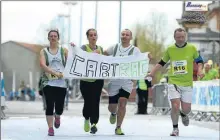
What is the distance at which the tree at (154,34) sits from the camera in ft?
226

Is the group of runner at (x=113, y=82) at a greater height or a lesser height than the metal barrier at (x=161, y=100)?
greater

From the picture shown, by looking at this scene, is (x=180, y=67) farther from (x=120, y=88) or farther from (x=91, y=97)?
(x=91, y=97)

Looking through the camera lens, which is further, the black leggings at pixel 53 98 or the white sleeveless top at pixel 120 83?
the white sleeveless top at pixel 120 83

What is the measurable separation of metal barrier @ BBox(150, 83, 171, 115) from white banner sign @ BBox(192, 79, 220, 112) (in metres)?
3.22

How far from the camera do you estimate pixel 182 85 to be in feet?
31.5

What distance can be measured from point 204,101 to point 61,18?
1959 inches

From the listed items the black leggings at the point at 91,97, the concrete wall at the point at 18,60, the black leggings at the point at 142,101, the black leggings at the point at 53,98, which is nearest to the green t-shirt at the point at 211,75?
the black leggings at the point at 142,101

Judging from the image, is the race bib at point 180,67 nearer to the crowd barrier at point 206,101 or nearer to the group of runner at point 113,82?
the group of runner at point 113,82

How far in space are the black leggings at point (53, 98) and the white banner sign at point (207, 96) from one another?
787 cm

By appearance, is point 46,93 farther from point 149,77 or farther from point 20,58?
point 20,58

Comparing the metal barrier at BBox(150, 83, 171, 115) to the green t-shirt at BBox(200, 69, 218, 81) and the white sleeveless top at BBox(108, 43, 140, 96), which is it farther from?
the white sleeveless top at BBox(108, 43, 140, 96)

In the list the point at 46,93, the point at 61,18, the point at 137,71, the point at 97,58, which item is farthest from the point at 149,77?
the point at 61,18

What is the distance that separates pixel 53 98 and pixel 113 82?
1.06 meters

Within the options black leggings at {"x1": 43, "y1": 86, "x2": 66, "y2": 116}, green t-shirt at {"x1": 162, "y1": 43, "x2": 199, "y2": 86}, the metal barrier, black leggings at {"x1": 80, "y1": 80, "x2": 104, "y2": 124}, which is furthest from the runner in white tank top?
the metal barrier
